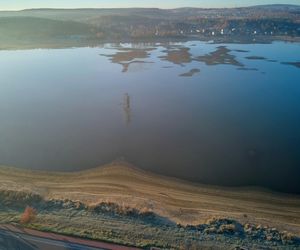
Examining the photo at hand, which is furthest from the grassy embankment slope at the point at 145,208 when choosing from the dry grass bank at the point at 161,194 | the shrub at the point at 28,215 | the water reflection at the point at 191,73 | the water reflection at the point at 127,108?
the water reflection at the point at 191,73

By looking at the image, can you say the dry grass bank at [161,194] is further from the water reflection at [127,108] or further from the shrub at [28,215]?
the water reflection at [127,108]

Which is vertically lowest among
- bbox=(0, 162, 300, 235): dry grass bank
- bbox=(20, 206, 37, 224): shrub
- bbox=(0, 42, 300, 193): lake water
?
bbox=(0, 162, 300, 235): dry grass bank

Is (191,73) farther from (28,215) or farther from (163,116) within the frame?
(28,215)

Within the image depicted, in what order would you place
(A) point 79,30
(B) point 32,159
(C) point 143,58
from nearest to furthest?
1. (B) point 32,159
2. (C) point 143,58
3. (A) point 79,30

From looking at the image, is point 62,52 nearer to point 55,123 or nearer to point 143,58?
point 143,58

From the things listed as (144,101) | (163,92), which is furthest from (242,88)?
(144,101)

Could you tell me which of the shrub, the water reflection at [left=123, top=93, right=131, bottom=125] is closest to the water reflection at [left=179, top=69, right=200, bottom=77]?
the water reflection at [left=123, top=93, right=131, bottom=125]

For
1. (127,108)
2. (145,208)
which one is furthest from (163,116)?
(145,208)

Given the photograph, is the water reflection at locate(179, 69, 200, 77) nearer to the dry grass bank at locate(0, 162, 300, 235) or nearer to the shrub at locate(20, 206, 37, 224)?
the dry grass bank at locate(0, 162, 300, 235)
